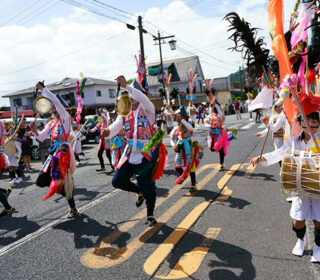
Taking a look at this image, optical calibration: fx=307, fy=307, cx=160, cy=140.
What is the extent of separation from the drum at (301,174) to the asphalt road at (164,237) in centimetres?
73

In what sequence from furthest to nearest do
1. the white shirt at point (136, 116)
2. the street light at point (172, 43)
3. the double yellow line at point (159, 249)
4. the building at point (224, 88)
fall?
1. the building at point (224, 88)
2. the street light at point (172, 43)
3. the white shirt at point (136, 116)
4. the double yellow line at point (159, 249)

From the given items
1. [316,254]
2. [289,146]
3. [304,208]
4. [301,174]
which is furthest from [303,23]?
[316,254]

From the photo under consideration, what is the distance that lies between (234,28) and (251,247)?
7.84ft

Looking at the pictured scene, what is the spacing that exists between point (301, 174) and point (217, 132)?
4.92m

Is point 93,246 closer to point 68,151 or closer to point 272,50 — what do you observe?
point 68,151

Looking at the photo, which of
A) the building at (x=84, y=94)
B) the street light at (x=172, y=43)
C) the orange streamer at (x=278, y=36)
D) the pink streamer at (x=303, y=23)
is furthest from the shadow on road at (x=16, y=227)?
the building at (x=84, y=94)

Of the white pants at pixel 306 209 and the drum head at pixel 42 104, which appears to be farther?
the drum head at pixel 42 104

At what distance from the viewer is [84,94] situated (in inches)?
1651

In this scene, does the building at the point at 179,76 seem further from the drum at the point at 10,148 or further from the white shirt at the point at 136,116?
the white shirt at the point at 136,116

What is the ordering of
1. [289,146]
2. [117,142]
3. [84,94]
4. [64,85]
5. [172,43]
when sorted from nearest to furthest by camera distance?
[289,146], [117,142], [172,43], [84,94], [64,85]

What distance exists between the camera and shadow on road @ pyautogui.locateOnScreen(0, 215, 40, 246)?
435cm

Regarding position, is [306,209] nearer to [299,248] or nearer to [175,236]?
[299,248]

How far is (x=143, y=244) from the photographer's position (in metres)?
3.77

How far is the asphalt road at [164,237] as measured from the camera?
312cm
